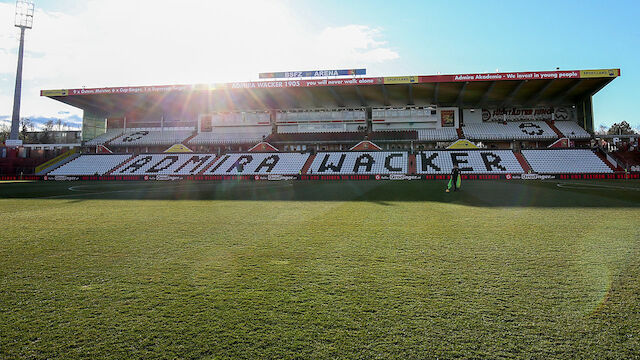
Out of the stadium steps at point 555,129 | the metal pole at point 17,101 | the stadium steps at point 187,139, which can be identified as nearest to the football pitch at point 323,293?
the stadium steps at point 555,129

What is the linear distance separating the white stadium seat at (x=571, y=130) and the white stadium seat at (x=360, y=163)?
774 inches

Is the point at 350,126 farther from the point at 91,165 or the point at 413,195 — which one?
the point at 91,165

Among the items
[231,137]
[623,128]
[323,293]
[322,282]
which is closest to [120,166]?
[231,137]

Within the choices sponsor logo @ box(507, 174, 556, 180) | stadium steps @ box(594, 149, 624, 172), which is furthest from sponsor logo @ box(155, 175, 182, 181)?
stadium steps @ box(594, 149, 624, 172)

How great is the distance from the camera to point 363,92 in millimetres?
39531

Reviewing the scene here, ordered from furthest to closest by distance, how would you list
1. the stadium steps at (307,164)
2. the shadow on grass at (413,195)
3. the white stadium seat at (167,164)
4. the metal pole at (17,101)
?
1. the metal pole at (17,101)
2. the white stadium seat at (167,164)
3. the stadium steps at (307,164)
4. the shadow on grass at (413,195)

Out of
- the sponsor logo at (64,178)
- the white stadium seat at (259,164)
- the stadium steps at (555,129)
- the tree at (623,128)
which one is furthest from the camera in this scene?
the tree at (623,128)

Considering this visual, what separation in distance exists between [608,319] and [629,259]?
98.9 inches

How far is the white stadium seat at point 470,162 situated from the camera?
33219 millimetres

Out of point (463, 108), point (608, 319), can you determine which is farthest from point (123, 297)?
point (463, 108)

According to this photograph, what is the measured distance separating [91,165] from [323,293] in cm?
4708

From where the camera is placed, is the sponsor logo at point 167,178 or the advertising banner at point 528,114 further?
the advertising banner at point 528,114

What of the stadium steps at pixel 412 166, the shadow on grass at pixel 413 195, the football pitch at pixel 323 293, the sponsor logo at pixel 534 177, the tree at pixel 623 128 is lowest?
the football pitch at pixel 323 293

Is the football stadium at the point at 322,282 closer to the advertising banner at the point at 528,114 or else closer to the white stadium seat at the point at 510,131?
the white stadium seat at the point at 510,131
